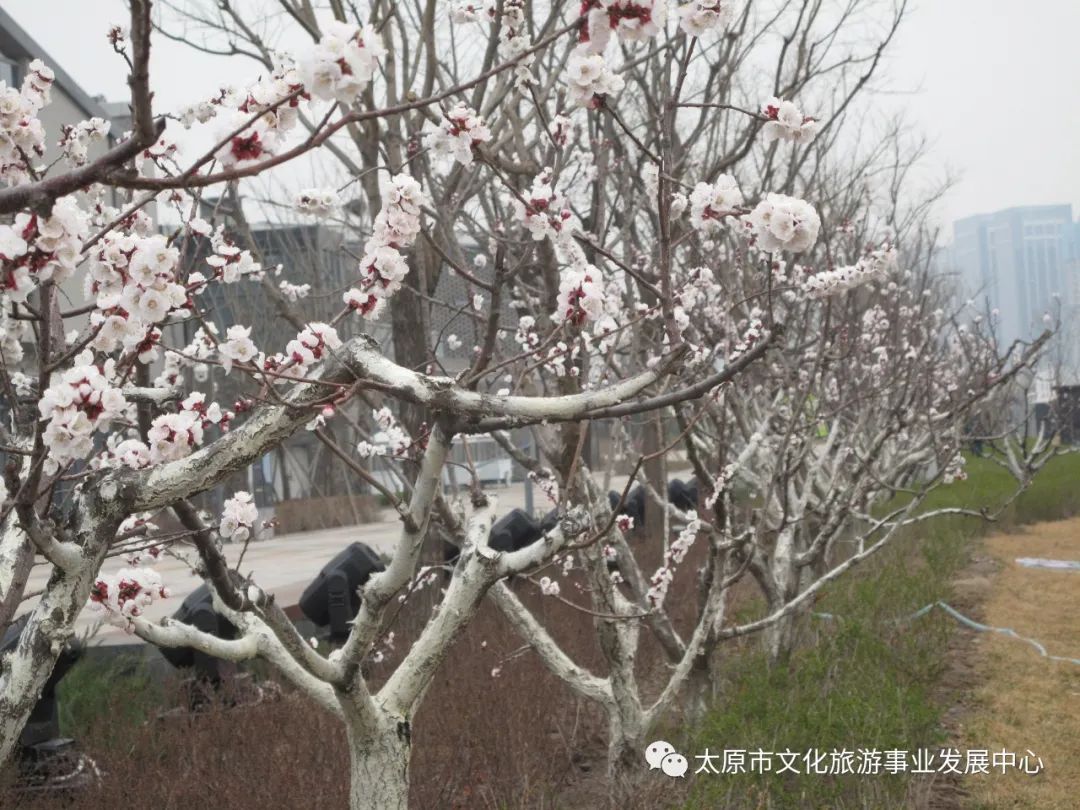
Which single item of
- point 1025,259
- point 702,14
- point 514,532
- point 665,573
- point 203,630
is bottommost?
point 203,630

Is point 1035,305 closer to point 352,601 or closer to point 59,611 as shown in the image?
point 352,601

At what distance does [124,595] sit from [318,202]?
46.3 inches

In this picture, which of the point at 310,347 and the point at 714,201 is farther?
the point at 714,201

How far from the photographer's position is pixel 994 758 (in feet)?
16.3

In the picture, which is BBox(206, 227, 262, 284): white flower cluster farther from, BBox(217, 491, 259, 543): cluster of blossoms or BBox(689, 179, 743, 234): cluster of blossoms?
BBox(689, 179, 743, 234): cluster of blossoms

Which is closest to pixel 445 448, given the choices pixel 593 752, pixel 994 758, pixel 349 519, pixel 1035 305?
pixel 593 752

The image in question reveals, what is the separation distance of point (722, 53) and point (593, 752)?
190 inches

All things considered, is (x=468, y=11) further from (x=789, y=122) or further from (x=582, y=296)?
(x=582, y=296)

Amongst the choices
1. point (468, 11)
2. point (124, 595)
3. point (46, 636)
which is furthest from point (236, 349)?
point (468, 11)

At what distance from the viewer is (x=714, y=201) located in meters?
2.86

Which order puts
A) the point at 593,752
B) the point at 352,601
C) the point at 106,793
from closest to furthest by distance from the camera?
the point at 106,793
the point at 593,752
the point at 352,601

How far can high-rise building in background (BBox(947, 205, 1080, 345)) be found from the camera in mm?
16641

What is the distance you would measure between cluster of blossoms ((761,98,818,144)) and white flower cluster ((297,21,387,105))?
4.61 ft

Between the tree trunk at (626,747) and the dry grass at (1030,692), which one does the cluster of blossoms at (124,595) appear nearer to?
the tree trunk at (626,747)
